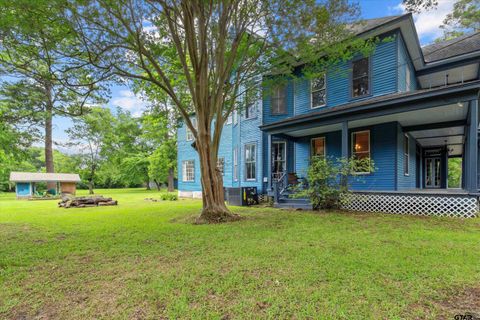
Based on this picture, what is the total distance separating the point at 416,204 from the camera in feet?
25.8

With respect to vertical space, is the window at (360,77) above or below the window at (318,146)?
above

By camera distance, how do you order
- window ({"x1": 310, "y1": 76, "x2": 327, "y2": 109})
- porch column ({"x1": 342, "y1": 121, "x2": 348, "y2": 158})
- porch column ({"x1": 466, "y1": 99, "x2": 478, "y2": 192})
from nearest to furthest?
porch column ({"x1": 466, "y1": 99, "x2": 478, "y2": 192})
porch column ({"x1": 342, "y1": 121, "x2": 348, "y2": 158})
window ({"x1": 310, "y1": 76, "x2": 327, "y2": 109})

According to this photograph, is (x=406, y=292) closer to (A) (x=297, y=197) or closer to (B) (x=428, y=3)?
(B) (x=428, y=3)

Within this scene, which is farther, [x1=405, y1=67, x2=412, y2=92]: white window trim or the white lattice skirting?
[x1=405, y1=67, x2=412, y2=92]: white window trim

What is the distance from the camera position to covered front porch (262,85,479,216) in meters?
7.11

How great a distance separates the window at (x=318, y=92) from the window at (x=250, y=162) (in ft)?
11.7

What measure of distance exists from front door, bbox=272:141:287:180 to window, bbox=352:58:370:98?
150 inches

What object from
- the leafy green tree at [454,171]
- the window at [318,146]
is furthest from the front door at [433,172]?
the leafy green tree at [454,171]

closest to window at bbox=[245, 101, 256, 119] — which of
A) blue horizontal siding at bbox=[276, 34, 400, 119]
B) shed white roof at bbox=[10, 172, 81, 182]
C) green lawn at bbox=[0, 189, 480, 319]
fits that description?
blue horizontal siding at bbox=[276, 34, 400, 119]

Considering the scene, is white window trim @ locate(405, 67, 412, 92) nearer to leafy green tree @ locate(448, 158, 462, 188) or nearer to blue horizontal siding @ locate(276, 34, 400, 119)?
blue horizontal siding @ locate(276, 34, 400, 119)

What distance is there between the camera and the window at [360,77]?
9898 mm

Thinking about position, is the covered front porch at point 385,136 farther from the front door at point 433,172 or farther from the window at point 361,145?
the front door at point 433,172

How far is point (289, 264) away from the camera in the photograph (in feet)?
12.0

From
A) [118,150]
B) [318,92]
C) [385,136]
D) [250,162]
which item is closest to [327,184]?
[385,136]
